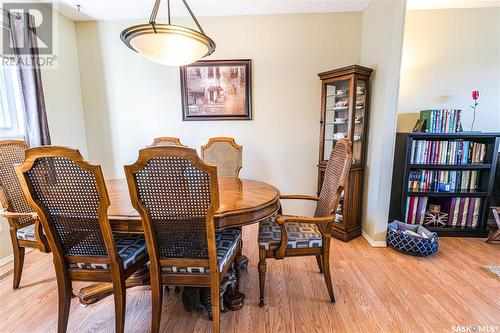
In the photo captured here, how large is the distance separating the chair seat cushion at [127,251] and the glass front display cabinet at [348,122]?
192 cm

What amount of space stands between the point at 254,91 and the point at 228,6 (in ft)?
3.04

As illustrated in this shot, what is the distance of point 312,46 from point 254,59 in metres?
0.69

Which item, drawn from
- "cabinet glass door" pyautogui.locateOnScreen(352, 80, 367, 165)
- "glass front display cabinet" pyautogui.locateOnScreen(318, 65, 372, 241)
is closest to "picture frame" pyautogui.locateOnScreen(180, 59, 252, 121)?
"glass front display cabinet" pyautogui.locateOnScreen(318, 65, 372, 241)

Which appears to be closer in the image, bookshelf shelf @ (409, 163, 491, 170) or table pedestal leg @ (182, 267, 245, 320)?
table pedestal leg @ (182, 267, 245, 320)

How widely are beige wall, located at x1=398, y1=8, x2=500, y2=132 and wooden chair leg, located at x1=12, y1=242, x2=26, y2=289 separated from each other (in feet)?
12.3

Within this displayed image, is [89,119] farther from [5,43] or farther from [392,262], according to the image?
[392,262]

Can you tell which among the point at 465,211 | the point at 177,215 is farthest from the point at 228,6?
the point at 465,211

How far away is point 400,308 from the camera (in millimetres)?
1598

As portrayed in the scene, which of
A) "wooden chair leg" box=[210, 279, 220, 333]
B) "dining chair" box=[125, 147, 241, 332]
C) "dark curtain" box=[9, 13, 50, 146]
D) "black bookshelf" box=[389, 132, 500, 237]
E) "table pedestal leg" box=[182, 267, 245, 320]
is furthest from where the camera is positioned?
"black bookshelf" box=[389, 132, 500, 237]

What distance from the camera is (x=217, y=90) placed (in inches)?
115

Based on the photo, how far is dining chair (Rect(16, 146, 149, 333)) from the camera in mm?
1124

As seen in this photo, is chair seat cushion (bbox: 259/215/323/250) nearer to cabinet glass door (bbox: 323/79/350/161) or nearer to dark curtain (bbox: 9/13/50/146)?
cabinet glass door (bbox: 323/79/350/161)

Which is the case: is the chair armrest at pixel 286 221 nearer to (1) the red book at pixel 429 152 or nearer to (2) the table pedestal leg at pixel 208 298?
(2) the table pedestal leg at pixel 208 298

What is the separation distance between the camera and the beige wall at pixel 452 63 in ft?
8.61
